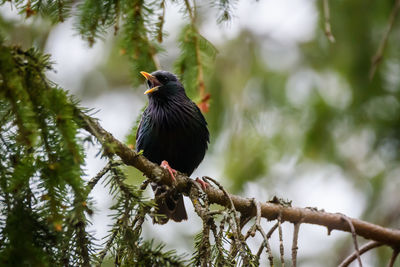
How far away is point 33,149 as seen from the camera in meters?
1.66

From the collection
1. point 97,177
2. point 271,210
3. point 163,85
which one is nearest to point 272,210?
point 271,210

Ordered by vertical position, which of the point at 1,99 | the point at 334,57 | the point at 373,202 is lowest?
the point at 1,99

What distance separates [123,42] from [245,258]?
188cm

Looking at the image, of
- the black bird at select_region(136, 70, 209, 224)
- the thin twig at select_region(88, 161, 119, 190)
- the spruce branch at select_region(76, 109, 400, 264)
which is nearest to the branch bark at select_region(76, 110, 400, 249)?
the spruce branch at select_region(76, 109, 400, 264)

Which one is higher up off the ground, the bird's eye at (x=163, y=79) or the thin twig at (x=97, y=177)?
the bird's eye at (x=163, y=79)

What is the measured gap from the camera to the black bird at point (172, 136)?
3.73m

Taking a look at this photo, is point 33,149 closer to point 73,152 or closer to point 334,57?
point 73,152

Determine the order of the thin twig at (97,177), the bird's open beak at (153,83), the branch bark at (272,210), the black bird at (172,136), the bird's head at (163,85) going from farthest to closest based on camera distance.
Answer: the bird's head at (163,85)
the bird's open beak at (153,83)
the black bird at (172,136)
the branch bark at (272,210)
the thin twig at (97,177)

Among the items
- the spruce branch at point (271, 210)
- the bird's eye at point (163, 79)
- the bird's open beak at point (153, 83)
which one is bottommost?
the spruce branch at point (271, 210)

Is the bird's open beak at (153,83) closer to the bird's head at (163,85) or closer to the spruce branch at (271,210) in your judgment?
the bird's head at (163,85)

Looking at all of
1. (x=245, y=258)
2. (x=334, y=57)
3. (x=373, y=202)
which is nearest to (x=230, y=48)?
(x=334, y=57)

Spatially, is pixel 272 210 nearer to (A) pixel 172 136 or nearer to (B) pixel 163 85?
(A) pixel 172 136

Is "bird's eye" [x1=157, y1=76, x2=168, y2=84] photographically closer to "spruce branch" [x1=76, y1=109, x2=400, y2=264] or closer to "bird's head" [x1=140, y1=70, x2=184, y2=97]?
"bird's head" [x1=140, y1=70, x2=184, y2=97]

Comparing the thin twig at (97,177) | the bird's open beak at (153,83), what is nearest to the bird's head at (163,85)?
the bird's open beak at (153,83)
